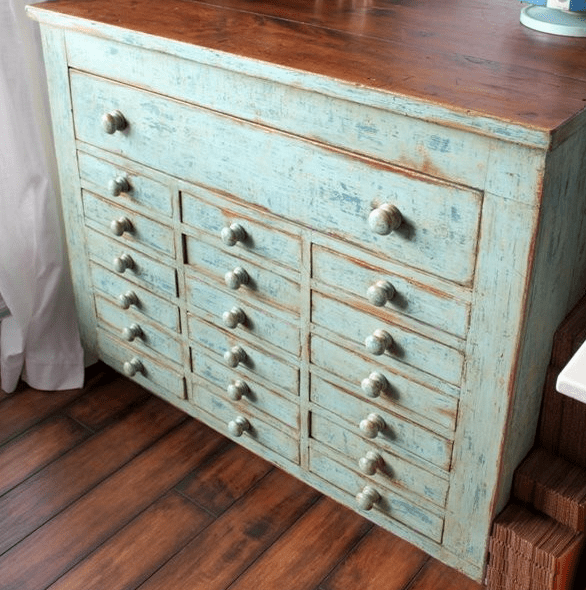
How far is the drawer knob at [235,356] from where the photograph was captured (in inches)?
68.1

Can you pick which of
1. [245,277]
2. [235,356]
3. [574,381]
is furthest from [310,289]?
[574,381]

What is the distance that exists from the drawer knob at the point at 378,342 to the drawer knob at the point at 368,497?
1.04ft

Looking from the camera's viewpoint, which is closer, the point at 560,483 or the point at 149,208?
the point at 560,483

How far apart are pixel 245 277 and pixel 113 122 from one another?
0.39 metres

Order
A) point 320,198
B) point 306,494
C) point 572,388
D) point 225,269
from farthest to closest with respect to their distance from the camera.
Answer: point 306,494, point 225,269, point 320,198, point 572,388

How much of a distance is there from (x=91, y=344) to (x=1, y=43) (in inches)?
28.2

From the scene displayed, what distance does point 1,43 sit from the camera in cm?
185

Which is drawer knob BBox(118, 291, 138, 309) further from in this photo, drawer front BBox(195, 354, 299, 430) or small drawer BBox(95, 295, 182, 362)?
drawer front BBox(195, 354, 299, 430)

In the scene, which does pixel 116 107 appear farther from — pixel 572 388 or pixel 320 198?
pixel 572 388

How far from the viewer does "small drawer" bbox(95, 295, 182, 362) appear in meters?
1.91

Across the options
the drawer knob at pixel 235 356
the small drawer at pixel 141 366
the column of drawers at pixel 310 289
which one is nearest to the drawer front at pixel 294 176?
the column of drawers at pixel 310 289

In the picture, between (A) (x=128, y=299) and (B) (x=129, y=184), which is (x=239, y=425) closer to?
(A) (x=128, y=299)

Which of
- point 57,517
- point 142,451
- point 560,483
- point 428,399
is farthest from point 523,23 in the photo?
point 57,517

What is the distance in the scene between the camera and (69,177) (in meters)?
1.92
